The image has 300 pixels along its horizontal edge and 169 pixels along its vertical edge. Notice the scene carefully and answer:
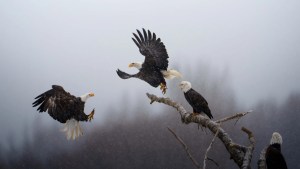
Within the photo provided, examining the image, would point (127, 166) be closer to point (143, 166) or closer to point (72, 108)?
point (143, 166)

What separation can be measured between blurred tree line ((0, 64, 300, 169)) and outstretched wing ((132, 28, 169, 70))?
609 millimetres

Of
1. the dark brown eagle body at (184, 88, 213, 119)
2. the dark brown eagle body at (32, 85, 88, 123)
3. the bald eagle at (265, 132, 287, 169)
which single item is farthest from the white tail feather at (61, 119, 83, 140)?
the bald eagle at (265, 132, 287, 169)

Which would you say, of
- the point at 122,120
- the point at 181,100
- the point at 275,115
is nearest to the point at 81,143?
the point at 122,120

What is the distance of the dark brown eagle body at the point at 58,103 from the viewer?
2859 mm

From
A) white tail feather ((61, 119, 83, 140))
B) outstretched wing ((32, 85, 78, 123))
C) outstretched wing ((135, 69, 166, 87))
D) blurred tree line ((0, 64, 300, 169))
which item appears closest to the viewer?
outstretched wing ((32, 85, 78, 123))

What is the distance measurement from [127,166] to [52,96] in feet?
3.76

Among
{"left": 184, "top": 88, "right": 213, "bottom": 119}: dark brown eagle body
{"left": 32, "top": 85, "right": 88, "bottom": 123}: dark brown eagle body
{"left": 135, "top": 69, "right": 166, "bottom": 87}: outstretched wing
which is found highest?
{"left": 135, "top": 69, "right": 166, "bottom": 87}: outstretched wing

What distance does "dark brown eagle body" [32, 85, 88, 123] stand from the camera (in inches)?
113

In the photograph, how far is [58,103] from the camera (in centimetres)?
287

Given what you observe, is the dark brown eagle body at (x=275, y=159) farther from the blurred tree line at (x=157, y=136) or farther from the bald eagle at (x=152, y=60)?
the blurred tree line at (x=157, y=136)

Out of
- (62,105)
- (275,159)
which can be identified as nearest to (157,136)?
(62,105)

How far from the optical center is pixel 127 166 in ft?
11.8

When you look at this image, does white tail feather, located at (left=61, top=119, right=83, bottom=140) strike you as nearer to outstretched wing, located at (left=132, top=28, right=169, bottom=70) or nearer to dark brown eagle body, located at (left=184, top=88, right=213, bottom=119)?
outstretched wing, located at (left=132, top=28, right=169, bottom=70)

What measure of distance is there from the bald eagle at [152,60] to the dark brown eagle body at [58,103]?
22.4 inches
